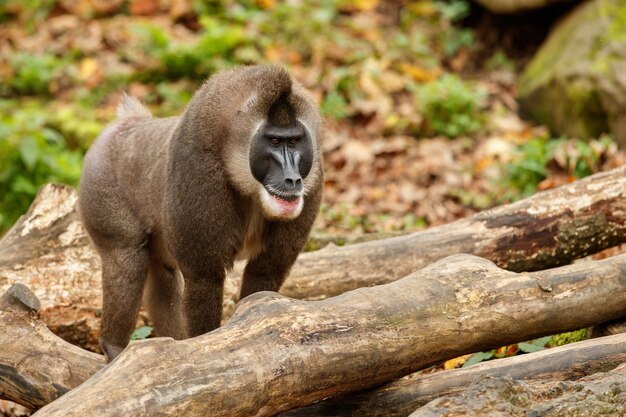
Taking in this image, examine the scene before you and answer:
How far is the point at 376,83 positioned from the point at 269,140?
21.1 feet

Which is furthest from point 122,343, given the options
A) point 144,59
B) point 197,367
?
point 144,59

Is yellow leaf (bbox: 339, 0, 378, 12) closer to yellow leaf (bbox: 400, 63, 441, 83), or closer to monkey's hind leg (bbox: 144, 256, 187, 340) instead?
yellow leaf (bbox: 400, 63, 441, 83)

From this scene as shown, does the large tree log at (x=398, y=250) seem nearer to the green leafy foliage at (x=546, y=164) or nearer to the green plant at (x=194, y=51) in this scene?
the green leafy foliage at (x=546, y=164)

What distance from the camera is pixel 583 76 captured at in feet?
30.3

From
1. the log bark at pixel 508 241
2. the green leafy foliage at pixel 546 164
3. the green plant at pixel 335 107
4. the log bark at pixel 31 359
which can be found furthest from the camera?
the green plant at pixel 335 107

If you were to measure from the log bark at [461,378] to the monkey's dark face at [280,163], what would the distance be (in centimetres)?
107

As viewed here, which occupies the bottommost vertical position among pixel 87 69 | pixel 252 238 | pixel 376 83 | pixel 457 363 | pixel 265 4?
pixel 87 69

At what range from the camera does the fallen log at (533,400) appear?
3.30 metres

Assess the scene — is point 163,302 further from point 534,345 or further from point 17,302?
point 534,345

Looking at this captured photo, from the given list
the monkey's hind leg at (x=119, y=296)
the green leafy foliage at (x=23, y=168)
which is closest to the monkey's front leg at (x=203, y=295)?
the monkey's hind leg at (x=119, y=296)

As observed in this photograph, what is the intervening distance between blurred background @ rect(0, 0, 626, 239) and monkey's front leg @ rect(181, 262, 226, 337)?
329cm

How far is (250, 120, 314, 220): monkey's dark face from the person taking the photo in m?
4.46

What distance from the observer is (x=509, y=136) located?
9.79 m

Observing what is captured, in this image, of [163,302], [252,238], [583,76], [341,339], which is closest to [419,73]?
[583,76]
